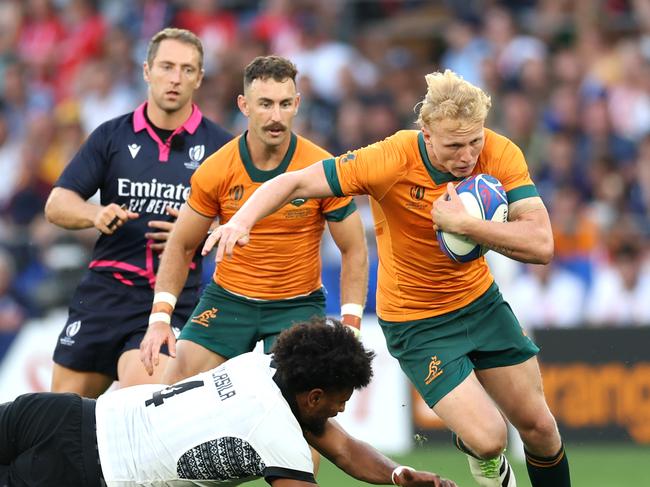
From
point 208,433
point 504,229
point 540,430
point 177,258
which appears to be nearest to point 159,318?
point 177,258

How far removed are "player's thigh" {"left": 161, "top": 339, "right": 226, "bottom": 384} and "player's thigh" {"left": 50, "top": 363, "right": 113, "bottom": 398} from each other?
2.62 ft

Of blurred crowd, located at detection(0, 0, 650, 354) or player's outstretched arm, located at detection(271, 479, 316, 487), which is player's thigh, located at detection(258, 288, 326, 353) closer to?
player's outstretched arm, located at detection(271, 479, 316, 487)

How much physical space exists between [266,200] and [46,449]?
5.43 feet

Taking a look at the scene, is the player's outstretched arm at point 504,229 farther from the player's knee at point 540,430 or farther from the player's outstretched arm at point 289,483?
the player's outstretched arm at point 289,483

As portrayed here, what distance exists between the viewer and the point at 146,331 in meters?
8.05

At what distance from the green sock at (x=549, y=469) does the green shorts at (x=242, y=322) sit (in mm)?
1541

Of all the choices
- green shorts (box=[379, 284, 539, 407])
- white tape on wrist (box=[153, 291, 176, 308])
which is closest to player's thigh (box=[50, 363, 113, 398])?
white tape on wrist (box=[153, 291, 176, 308])

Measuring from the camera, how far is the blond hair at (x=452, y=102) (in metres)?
6.57

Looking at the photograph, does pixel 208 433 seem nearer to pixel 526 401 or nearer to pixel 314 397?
pixel 314 397

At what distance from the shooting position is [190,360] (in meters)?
7.75

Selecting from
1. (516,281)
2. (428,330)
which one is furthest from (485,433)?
(516,281)

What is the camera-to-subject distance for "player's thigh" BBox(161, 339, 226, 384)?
7.71 metres

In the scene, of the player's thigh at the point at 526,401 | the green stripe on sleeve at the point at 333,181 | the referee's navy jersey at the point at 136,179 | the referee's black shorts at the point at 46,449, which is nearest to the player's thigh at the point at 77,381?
the referee's navy jersey at the point at 136,179

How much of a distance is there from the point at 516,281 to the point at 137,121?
538cm
